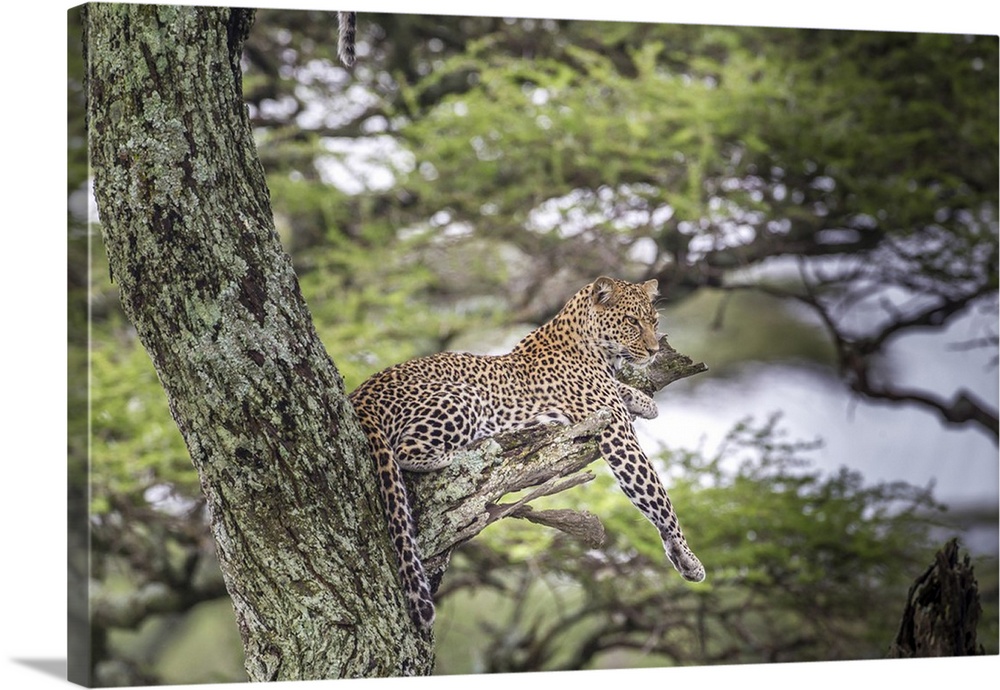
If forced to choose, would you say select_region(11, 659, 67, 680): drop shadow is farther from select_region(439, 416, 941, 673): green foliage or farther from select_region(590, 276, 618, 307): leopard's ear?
select_region(590, 276, 618, 307): leopard's ear

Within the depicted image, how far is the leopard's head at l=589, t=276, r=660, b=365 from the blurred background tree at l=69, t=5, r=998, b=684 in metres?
0.77

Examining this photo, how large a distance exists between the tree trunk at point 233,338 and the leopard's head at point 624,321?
1.05 meters

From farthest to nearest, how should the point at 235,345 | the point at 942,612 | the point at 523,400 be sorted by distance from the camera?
the point at 942,612 < the point at 523,400 < the point at 235,345

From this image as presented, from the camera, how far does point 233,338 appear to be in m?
3.85

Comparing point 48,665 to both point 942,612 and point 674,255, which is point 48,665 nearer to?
point 674,255

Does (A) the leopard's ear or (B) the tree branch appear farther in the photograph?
(A) the leopard's ear

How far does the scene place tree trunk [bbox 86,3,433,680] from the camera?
3.85 metres

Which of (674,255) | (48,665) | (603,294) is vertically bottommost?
(48,665)

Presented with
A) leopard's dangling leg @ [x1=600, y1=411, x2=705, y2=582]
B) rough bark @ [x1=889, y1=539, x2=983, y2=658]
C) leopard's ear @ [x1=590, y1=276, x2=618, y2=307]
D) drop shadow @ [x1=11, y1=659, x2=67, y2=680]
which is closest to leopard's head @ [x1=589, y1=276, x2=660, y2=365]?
leopard's ear @ [x1=590, y1=276, x2=618, y2=307]

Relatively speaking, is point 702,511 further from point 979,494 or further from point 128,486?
point 128,486

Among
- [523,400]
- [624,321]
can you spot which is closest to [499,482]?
[523,400]

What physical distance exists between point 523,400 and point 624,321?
0.45 meters

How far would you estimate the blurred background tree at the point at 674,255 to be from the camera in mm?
5734

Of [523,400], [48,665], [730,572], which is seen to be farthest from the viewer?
[730,572]
